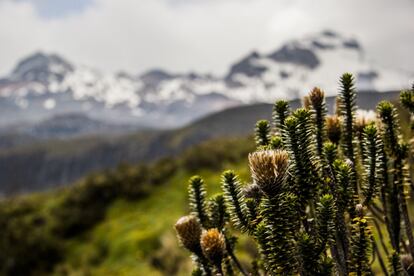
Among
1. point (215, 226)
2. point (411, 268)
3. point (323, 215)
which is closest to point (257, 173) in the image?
point (323, 215)

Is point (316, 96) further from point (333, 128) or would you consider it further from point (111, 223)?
point (111, 223)

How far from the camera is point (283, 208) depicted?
8.32ft

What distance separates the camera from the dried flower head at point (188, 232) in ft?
10.6

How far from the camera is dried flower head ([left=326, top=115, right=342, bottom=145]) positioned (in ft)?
11.8

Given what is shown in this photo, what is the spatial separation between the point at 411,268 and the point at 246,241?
19765mm

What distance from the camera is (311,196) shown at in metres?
2.76

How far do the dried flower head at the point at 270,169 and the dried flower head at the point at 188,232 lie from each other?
3.09ft

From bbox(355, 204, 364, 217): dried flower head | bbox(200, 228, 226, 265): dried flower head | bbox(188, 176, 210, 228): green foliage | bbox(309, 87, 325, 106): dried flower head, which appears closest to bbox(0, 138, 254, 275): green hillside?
bbox(188, 176, 210, 228): green foliage

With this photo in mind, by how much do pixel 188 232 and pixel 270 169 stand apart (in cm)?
107

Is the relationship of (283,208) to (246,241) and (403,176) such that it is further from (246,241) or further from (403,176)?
(246,241)

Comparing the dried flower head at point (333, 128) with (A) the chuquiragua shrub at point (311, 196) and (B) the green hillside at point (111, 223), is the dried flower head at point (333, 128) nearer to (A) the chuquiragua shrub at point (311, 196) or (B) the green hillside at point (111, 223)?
(A) the chuquiragua shrub at point (311, 196)

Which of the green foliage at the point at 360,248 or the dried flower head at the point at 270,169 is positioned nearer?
the dried flower head at the point at 270,169

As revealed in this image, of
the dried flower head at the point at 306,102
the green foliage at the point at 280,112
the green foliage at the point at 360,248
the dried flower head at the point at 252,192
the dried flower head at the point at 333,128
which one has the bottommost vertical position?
the green foliage at the point at 360,248

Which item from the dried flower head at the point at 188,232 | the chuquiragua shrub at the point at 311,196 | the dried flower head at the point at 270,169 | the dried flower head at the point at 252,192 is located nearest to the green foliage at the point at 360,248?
the chuquiragua shrub at the point at 311,196
